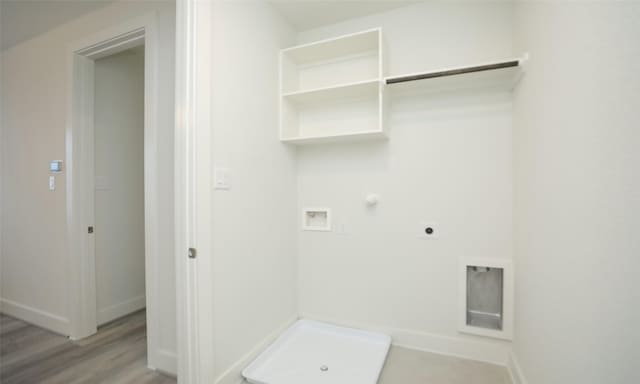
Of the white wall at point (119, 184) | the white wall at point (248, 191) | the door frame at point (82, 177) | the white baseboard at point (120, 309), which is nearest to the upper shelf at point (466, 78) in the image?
the white wall at point (248, 191)

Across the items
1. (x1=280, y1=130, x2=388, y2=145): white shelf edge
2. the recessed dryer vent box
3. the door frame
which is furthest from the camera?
the recessed dryer vent box

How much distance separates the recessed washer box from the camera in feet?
5.33

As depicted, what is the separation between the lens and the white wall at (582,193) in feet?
2.32

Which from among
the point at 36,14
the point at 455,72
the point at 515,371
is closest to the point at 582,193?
the point at 455,72

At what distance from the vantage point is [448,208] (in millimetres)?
1889

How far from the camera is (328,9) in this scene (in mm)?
2020

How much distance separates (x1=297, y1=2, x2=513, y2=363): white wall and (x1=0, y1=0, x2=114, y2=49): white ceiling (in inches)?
67.4

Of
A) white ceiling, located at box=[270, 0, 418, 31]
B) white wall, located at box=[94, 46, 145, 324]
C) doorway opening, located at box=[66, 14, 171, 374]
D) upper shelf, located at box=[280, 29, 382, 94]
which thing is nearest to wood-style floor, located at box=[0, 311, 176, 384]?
doorway opening, located at box=[66, 14, 171, 374]

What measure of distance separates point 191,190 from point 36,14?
2.15 meters

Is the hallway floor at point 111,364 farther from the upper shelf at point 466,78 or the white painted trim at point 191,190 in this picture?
the upper shelf at point 466,78

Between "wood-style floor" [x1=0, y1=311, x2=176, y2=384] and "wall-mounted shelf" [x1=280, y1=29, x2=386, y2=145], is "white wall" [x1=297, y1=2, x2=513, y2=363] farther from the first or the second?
"wood-style floor" [x1=0, y1=311, x2=176, y2=384]

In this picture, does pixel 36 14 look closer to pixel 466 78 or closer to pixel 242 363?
pixel 242 363

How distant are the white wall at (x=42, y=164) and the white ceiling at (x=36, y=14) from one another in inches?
2.0

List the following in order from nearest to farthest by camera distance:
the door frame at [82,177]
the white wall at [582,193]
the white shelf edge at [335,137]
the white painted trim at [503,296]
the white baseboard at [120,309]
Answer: the white wall at [582,193] < the white painted trim at [503,296] < the white shelf edge at [335,137] < the door frame at [82,177] < the white baseboard at [120,309]
